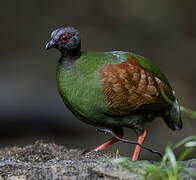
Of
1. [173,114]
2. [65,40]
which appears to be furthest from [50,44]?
[173,114]

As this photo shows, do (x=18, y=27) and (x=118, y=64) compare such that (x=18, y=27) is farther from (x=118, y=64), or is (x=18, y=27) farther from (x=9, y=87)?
(x=118, y=64)

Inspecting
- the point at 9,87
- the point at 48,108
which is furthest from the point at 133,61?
the point at 9,87

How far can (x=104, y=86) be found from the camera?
4973 mm

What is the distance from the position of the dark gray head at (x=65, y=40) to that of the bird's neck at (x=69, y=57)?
0.04ft

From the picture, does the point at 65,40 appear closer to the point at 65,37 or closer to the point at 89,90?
the point at 65,37

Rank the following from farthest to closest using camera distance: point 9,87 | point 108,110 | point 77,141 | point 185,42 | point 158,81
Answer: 1. point 185,42
2. point 9,87
3. point 77,141
4. point 158,81
5. point 108,110

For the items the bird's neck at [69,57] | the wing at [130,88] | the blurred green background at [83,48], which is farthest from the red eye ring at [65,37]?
the blurred green background at [83,48]

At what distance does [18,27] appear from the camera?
43.7ft

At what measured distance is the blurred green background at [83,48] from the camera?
10.1m

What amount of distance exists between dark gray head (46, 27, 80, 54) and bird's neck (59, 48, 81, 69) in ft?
0.04

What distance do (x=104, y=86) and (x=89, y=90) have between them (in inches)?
6.0

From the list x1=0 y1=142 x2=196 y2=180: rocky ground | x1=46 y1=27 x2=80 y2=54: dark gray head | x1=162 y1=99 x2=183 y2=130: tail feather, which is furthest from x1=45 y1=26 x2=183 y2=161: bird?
x1=0 y1=142 x2=196 y2=180: rocky ground

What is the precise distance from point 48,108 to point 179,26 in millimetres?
4894

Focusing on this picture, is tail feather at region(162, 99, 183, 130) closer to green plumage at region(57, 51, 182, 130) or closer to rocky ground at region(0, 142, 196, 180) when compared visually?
green plumage at region(57, 51, 182, 130)
